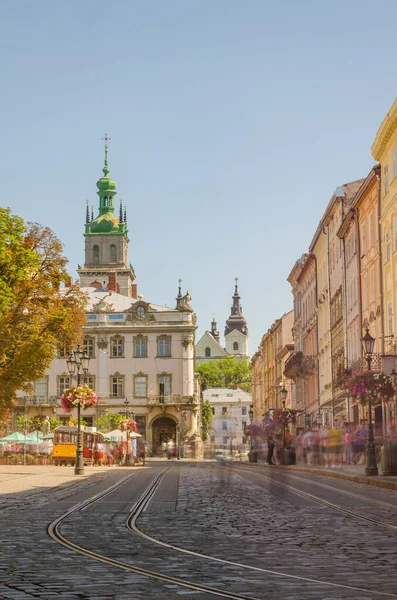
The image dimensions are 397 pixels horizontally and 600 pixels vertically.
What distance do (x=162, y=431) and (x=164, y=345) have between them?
8.43 meters

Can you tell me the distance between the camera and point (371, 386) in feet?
115

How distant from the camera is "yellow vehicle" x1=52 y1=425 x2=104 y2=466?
60750 mm

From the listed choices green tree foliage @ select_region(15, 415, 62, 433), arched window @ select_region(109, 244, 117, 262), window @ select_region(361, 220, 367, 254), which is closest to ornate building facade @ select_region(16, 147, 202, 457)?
green tree foliage @ select_region(15, 415, 62, 433)

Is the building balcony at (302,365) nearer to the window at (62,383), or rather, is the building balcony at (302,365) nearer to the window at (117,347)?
the window at (117,347)

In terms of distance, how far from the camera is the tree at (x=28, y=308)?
4166 cm

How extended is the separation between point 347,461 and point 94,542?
1289 inches

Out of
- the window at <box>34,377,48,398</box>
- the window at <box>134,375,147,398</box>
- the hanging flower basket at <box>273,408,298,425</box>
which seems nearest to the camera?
the hanging flower basket at <box>273,408,298,425</box>

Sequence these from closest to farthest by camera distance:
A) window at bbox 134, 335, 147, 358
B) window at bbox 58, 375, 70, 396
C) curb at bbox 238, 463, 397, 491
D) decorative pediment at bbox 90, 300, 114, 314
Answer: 1. curb at bbox 238, 463, 397, 491
2. window at bbox 58, 375, 70, 396
3. window at bbox 134, 335, 147, 358
4. decorative pediment at bbox 90, 300, 114, 314

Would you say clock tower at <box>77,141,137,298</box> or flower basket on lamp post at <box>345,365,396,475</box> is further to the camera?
clock tower at <box>77,141,137,298</box>

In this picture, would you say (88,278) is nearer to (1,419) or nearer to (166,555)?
(1,419)

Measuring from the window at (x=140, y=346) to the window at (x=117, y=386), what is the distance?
2.84 metres

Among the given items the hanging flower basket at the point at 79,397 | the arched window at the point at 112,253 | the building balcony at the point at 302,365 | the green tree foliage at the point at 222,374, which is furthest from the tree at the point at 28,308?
the green tree foliage at the point at 222,374

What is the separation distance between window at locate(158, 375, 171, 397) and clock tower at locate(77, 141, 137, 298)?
1557 inches

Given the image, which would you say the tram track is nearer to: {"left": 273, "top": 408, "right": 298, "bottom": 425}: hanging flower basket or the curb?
the curb
